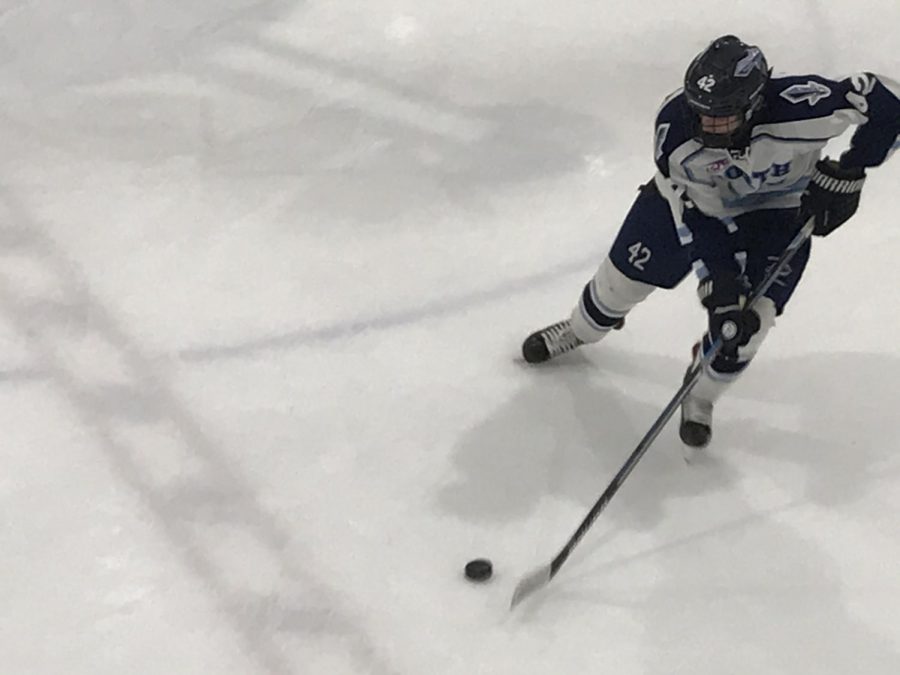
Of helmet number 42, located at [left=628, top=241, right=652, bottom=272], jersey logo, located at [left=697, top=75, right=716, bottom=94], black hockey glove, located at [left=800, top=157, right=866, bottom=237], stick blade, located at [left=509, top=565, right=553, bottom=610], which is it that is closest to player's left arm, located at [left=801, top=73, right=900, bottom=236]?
black hockey glove, located at [left=800, top=157, right=866, bottom=237]

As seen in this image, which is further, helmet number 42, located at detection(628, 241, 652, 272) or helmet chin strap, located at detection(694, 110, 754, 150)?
helmet number 42, located at detection(628, 241, 652, 272)

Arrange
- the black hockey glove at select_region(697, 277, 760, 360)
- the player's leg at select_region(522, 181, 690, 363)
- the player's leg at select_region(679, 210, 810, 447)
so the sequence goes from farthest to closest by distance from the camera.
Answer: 1. the player's leg at select_region(522, 181, 690, 363)
2. the player's leg at select_region(679, 210, 810, 447)
3. the black hockey glove at select_region(697, 277, 760, 360)

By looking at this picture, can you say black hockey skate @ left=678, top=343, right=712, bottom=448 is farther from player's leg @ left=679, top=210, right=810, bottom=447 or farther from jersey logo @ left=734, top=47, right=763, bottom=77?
jersey logo @ left=734, top=47, right=763, bottom=77

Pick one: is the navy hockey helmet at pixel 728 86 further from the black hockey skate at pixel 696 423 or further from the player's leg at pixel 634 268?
the black hockey skate at pixel 696 423

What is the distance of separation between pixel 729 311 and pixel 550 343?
1.96 feet

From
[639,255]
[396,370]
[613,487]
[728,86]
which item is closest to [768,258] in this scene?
[639,255]

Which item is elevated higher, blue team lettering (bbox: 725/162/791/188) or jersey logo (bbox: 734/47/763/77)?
jersey logo (bbox: 734/47/763/77)

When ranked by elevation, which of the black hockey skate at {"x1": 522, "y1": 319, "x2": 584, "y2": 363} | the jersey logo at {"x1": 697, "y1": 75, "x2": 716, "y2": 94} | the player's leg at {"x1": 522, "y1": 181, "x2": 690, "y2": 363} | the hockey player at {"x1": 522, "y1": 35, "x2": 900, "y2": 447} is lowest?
the black hockey skate at {"x1": 522, "y1": 319, "x2": 584, "y2": 363}

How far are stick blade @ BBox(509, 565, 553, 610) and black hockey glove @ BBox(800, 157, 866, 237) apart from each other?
770mm

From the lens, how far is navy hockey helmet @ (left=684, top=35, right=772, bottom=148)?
5.56 ft

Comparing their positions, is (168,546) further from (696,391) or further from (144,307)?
(696,391)

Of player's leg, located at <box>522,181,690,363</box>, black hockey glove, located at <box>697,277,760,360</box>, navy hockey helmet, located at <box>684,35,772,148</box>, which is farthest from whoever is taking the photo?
player's leg, located at <box>522,181,690,363</box>

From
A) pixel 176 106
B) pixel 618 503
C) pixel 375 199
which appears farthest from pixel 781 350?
pixel 176 106

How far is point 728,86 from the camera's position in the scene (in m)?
1.69
